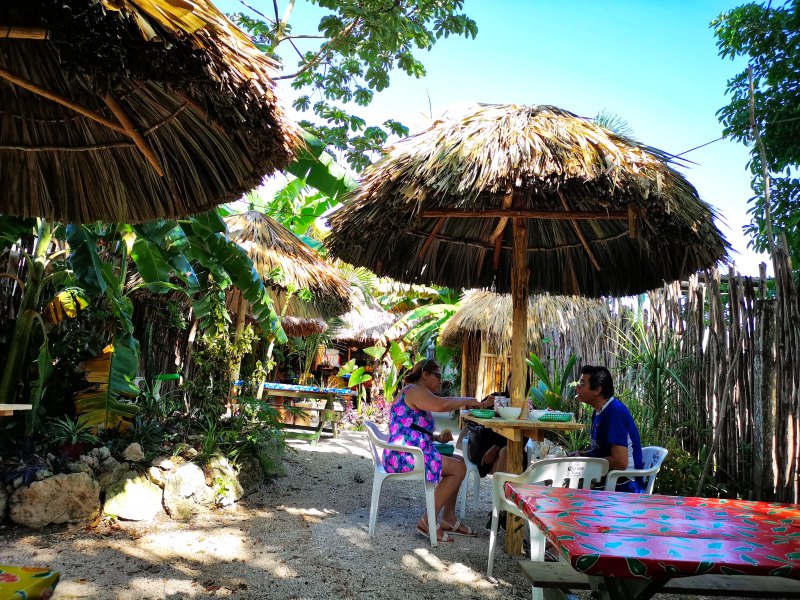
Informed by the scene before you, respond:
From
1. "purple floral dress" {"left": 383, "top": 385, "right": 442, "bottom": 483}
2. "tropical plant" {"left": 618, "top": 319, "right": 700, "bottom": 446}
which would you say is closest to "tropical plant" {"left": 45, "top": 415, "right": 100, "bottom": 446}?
"purple floral dress" {"left": 383, "top": 385, "right": 442, "bottom": 483}

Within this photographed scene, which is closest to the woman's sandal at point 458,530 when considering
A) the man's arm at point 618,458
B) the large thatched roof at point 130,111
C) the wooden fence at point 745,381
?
the man's arm at point 618,458

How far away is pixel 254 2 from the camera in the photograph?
26.9 ft

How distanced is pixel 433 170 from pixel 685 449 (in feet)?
14.1

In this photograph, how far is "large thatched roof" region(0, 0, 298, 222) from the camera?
1971mm

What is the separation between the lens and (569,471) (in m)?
3.79

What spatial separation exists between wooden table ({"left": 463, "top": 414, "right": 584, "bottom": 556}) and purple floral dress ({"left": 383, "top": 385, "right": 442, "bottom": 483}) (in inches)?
19.7

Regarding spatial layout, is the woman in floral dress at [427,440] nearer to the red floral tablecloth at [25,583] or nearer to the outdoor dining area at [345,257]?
the outdoor dining area at [345,257]

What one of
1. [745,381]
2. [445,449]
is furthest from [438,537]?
[745,381]

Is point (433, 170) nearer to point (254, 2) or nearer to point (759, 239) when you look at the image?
point (254, 2)

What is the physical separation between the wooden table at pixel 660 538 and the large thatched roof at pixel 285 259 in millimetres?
5827

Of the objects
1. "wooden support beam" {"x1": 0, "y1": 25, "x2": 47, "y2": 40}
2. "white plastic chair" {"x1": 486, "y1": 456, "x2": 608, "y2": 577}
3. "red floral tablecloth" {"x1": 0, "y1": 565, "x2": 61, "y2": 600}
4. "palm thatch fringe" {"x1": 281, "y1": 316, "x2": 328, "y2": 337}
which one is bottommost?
"red floral tablecloth" {"x1": 0, "y1": 565, "x2": 61, "y2": 600}

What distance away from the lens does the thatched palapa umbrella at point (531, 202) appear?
3.62 metres

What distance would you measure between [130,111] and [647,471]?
3.84 metres

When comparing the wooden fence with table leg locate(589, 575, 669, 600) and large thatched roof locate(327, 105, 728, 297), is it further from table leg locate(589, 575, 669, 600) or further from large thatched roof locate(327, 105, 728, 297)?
table leg locate(589, 575, 669, 600)
